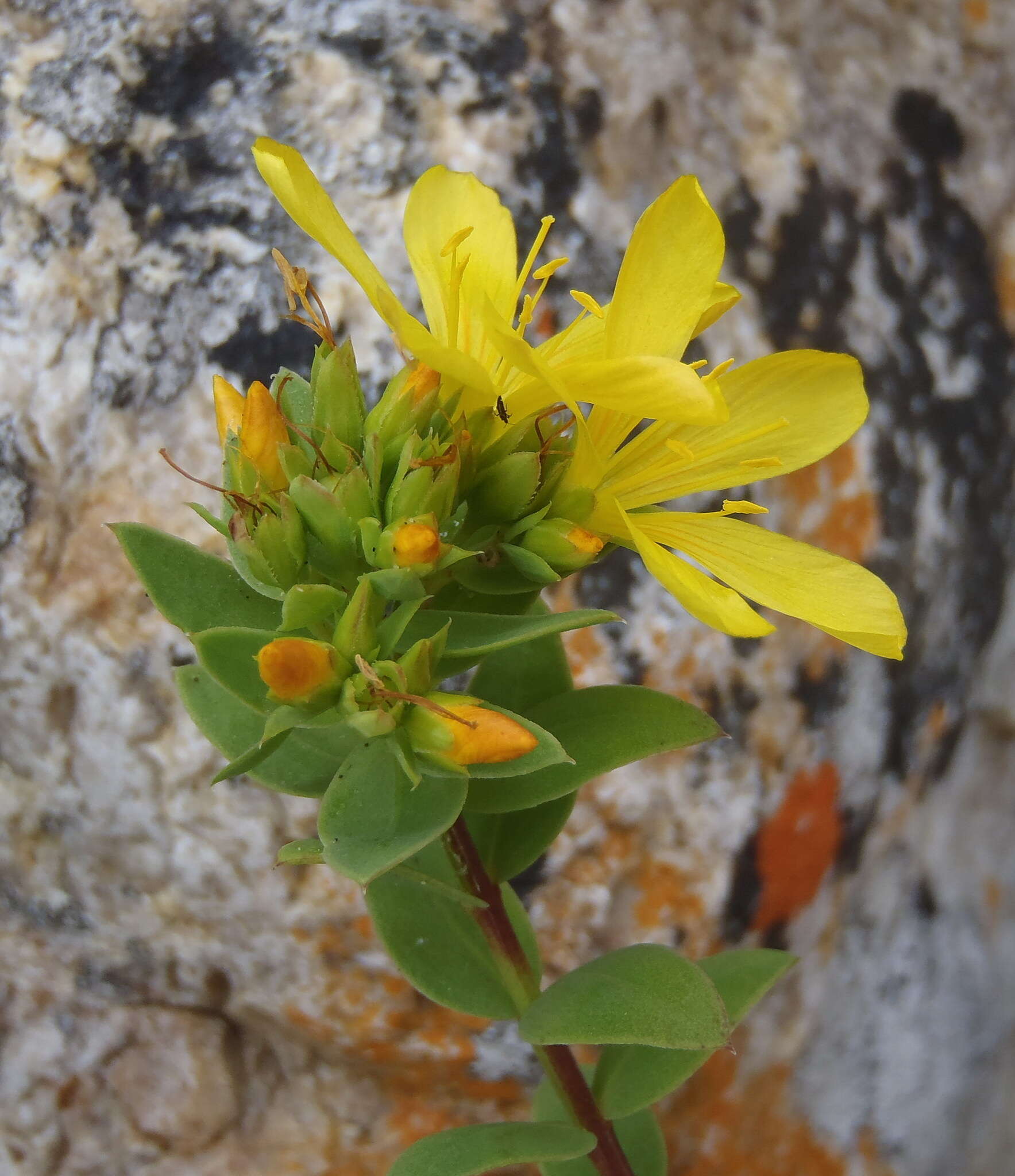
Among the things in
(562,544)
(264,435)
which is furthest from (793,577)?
(264,435)

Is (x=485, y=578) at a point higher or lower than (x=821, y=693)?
higher

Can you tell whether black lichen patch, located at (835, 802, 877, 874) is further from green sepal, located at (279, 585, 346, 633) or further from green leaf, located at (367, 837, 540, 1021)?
green sepal, located at (279, 585, 346, 633)

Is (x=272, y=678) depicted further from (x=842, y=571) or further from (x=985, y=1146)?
(x=985, y=1146)

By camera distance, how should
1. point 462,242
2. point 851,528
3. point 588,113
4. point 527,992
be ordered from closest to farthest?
point 462,242 → point 527,992 → point 588,113 → point 851,528

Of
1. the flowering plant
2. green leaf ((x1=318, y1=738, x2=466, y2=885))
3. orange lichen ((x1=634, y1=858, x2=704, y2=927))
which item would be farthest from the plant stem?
orange lichen ((x1=634, y1=858, x2=704, y2=927))

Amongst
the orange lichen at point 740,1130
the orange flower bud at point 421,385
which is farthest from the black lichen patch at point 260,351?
the orange lichen at point 740,1130

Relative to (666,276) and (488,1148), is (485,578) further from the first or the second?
(488,1148)

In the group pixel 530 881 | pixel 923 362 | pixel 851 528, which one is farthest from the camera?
pixel 923 362

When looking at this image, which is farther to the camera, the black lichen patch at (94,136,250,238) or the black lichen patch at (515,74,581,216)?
the black lichen patch at (515,74,581,216)
